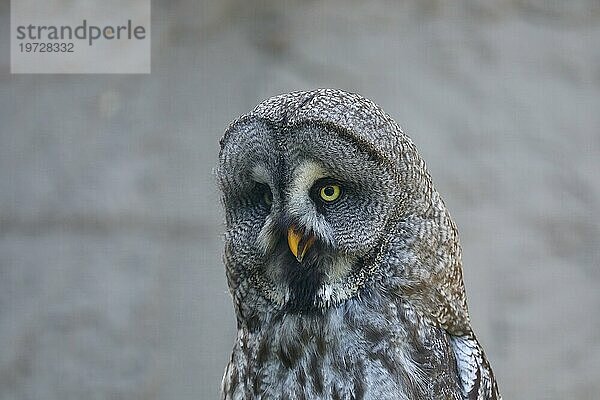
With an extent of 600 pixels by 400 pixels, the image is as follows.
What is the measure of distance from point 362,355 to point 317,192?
0.40 metres

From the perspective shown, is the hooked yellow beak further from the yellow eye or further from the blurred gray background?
the blurred gray background

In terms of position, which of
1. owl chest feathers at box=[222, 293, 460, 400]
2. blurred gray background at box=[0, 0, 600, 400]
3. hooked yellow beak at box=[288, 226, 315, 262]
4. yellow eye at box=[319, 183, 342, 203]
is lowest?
owl chest feathers at box=[222, 293, 460, 400]

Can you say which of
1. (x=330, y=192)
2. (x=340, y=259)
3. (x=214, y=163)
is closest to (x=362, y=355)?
(x=340, y=259)

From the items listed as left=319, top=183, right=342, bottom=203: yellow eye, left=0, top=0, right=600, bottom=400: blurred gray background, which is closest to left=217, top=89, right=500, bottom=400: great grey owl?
left=319, top=183, right=342, bottom=203: yellow eye

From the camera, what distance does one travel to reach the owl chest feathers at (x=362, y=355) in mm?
2244

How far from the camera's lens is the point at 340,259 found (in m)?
2.23

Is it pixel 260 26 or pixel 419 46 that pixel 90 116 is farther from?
pixel 419 46

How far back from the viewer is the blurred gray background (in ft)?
13.1

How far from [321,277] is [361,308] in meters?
0.12

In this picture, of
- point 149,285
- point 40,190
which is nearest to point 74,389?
point 149,285

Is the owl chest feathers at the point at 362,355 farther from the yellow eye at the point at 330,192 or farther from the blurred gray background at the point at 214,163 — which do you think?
the blurred gray background at the point at 214,163

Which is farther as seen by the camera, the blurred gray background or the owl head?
the blurred gray background

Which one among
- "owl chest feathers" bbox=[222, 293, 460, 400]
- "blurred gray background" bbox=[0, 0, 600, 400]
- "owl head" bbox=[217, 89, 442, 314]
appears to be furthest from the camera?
"blurred gray background" bbox=[0, 0, 600, 400]

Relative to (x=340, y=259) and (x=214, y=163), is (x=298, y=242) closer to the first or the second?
(x=340, y=259)
